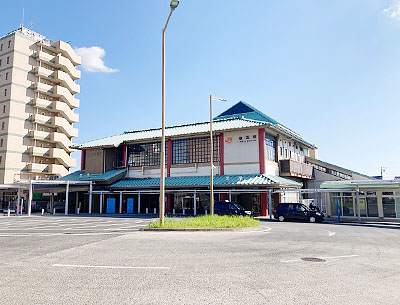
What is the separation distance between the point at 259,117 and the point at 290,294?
38565mm

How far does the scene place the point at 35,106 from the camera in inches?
2117

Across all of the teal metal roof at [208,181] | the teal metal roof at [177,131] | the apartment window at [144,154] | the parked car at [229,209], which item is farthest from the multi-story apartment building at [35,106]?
the parked car at [229,209]

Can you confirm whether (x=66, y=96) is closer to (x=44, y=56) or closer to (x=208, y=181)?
(x=44, y=56)

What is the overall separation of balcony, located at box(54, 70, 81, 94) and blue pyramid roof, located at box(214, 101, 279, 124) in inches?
1219

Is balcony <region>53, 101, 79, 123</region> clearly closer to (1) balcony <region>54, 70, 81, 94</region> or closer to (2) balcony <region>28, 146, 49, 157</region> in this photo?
(1) balcony <region>54, 70, 81, 94</region>

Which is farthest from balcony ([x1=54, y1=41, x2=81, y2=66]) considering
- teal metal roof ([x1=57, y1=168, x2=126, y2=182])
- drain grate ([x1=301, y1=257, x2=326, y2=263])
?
drain grate ([x1=301, y1=257, x2=326, y2=263])

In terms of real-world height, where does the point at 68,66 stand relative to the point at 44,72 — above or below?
above

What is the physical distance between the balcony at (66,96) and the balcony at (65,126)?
4023 millimetres

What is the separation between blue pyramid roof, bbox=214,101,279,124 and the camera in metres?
43.1

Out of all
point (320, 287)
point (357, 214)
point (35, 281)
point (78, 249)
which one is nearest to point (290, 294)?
point (320, 287)

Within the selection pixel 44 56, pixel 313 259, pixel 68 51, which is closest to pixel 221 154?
pixel 313 259

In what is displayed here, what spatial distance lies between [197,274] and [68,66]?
6178cm

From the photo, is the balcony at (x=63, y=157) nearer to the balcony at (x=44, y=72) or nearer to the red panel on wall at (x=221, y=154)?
the balcony at (x=44, y=72)

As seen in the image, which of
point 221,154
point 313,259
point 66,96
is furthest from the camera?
point 66,96
